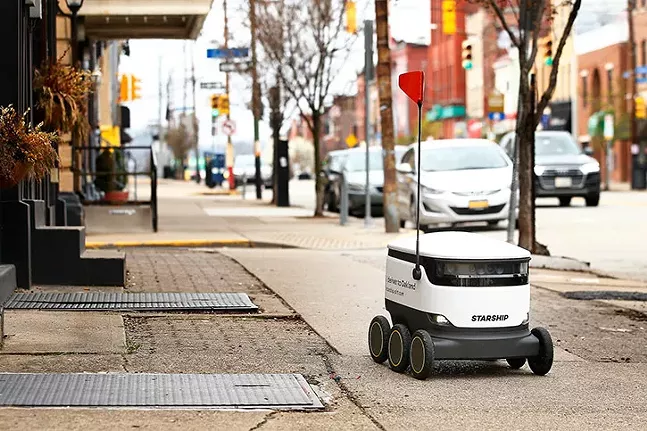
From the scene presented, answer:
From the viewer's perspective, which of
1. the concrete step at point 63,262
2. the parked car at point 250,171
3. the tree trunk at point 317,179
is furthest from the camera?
the parked car at point 250,171

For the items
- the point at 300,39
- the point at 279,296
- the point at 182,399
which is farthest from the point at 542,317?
the point at 300,39

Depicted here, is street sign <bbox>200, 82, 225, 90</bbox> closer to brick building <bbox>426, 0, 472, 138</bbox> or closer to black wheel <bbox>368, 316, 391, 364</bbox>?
black wheel <bbox>368, 316, 391, 364</bbox>

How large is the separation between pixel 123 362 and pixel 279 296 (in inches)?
168

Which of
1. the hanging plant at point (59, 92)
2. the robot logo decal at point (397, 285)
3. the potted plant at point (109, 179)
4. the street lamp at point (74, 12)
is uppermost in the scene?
the street lamp at point (74, 12)

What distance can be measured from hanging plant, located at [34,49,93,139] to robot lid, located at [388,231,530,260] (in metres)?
7.13

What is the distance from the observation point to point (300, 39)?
3538 cm

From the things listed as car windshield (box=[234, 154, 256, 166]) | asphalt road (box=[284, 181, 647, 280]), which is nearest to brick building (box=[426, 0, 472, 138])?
car windshield (box=[234, 154, 256, 166])

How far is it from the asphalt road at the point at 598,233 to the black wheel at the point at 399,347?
8580 millimetres

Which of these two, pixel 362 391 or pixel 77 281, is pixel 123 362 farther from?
pixel 77 281

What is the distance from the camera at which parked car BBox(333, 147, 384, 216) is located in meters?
31.6

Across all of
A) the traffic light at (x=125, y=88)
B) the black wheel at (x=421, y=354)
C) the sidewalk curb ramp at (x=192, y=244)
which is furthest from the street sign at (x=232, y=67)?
the black wheel at (x=421, y=354)

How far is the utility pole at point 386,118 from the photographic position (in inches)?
967

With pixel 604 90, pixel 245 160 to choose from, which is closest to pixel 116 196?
pixel 245 160

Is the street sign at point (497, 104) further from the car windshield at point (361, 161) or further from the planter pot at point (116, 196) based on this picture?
the planter pot at point (116, 196)
